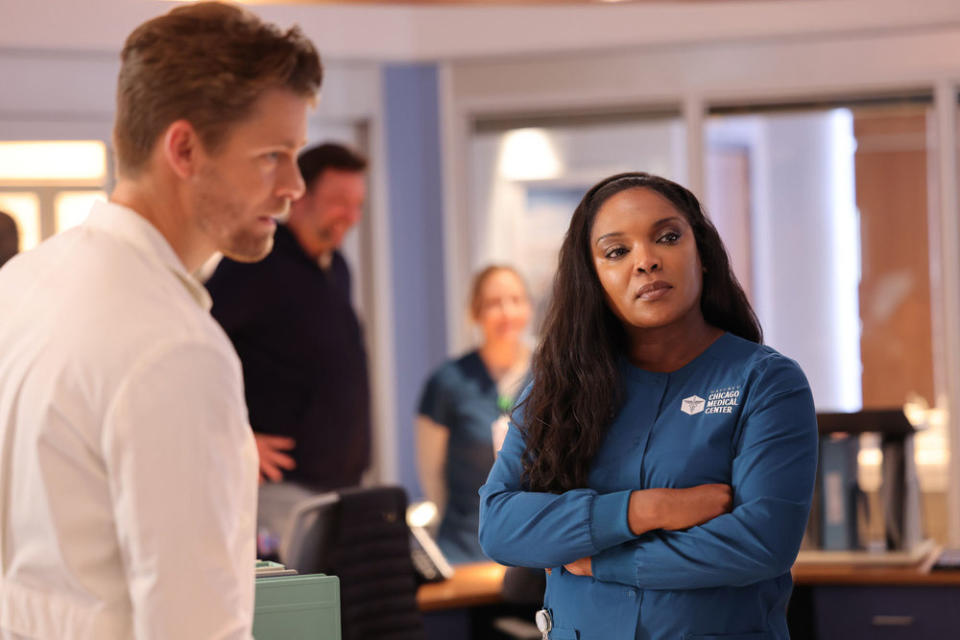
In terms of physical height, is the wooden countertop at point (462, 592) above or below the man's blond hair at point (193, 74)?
below

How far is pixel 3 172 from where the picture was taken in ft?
15.7

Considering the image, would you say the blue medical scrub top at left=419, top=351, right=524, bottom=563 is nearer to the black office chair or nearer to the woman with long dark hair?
the black office chair

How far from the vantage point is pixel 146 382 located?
1.11 metres

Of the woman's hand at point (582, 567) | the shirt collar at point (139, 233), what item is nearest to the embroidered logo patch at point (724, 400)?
the woman's hand at point (582, 567)

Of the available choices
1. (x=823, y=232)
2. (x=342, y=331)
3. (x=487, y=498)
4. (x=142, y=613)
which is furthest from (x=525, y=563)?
(x=823, y=232)

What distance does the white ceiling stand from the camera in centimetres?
522

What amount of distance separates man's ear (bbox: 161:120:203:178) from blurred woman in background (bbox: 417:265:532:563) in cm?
338

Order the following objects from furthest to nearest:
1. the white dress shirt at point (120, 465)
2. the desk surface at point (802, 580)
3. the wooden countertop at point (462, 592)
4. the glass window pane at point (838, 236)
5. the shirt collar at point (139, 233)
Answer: the glass window pane at point (838, 236) → the wooden countertop at point (462, 592) → the desk surface at point (802, 580) → the shirt collar at point (139, 233) → the white dress shirt at point (120, 465)

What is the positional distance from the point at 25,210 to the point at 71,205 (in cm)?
18

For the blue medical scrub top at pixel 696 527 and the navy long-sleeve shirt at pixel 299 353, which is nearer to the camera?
the blue medical scrub top at pixel 696 527

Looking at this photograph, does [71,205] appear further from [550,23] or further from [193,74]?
[193,74]

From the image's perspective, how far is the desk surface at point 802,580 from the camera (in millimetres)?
3301

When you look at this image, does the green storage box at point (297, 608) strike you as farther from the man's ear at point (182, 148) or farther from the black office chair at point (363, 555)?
the black office chair at point (363, 555)

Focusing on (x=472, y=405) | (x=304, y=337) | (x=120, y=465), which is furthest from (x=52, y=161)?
(x=120, y=465)
